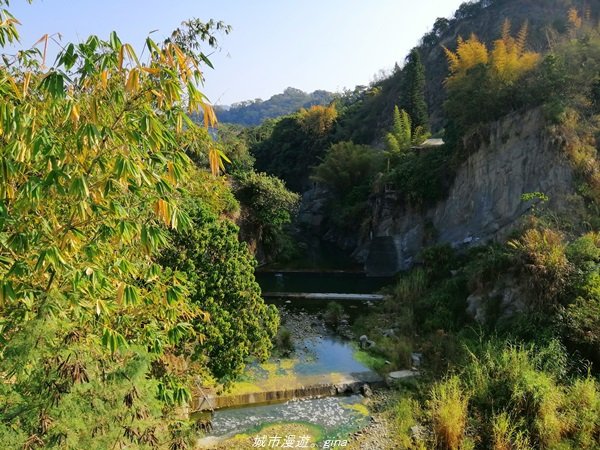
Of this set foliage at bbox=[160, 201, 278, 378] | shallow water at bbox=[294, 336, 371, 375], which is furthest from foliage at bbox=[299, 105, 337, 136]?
foliage at bbox=[160, 201, 278, 378]

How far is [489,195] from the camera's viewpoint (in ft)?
53.1

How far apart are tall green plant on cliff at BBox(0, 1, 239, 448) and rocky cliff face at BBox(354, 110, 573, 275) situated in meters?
11.8

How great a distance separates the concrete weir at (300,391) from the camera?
778 centimetres

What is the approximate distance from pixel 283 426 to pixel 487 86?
13887 mm

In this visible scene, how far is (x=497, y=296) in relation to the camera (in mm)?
9758

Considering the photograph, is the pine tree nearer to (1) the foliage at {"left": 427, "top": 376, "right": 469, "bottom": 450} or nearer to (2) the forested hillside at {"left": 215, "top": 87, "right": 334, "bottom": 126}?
(1) the foliage at {"left": 427, "top": 376, "right": 469, "bottom": 450}

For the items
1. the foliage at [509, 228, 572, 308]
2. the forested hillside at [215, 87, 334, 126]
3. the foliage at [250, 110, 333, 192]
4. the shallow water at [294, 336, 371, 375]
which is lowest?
the shallow water at [294, 336, 371, 375]

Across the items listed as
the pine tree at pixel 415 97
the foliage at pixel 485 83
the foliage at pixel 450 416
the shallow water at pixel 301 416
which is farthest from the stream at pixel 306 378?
the pine tree at pixel 415 97

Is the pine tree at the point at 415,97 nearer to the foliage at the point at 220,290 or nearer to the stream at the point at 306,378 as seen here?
the stream at the point at 306,378

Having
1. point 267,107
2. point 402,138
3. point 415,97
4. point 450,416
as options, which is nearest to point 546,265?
point 450,416

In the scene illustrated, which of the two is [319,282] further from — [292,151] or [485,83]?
[292,151]

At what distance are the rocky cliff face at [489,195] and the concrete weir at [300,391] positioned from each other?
6.47 metres

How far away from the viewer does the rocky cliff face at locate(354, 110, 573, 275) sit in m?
13.9

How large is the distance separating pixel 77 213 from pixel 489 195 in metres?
15.9
